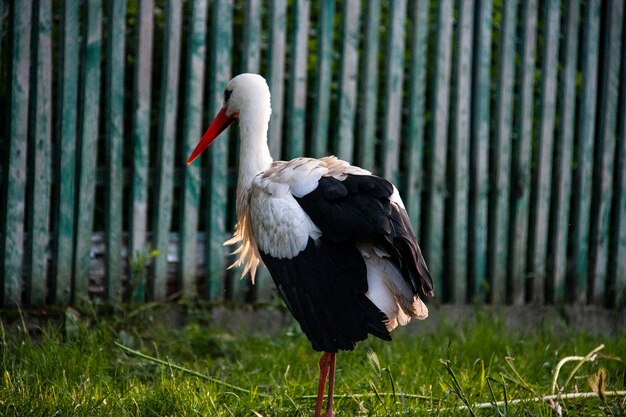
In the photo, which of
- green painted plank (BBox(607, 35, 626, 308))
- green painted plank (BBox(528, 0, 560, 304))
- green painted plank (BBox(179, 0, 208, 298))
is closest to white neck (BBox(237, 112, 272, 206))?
green painted plank (BBox(179, 0, 208, 298))

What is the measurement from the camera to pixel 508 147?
6.15 m

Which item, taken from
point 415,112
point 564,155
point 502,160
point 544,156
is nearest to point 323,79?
point 415,112

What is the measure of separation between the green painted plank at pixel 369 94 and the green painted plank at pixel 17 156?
1994mm

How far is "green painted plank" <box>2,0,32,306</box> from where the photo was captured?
5.23 m

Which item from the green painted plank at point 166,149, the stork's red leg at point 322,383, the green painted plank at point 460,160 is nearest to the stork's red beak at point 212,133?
the green painted plank at point 166,149

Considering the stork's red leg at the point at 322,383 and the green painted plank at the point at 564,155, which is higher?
the green painted plank at the point at 564,155

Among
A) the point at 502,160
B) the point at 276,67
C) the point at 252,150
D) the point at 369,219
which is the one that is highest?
the point at 276,67

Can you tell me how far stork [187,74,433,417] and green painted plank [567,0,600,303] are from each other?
253 cm

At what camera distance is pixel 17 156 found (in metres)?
5.26

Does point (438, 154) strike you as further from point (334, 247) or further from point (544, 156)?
point (334, 247)

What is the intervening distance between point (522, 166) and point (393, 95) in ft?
3.27

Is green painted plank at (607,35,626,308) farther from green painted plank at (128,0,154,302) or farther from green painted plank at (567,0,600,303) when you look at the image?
green painted plank at (128,0,154,302)

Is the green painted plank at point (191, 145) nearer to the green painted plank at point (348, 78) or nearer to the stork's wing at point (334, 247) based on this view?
the green painted plank at point (348, 78)

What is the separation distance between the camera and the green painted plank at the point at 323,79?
5719 millimetres
